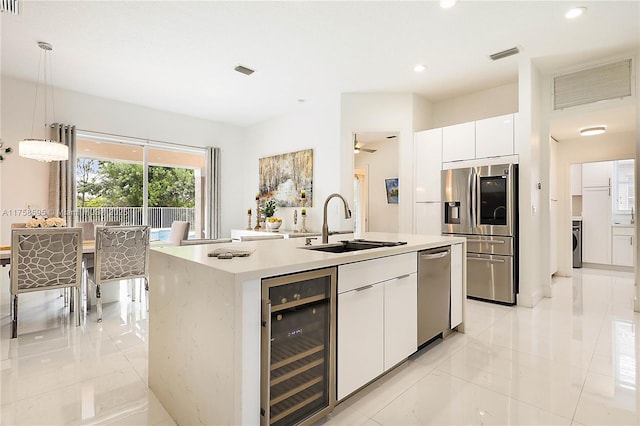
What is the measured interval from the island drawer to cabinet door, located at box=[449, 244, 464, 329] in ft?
2.25

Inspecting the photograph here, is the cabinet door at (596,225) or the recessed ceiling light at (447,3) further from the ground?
the recessed ceiling light at (447,3)

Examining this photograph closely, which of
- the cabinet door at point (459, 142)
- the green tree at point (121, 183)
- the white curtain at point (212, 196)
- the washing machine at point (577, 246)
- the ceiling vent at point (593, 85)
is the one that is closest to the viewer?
the ceiling vent at point (593, 85)

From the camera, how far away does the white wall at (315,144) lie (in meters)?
5.07

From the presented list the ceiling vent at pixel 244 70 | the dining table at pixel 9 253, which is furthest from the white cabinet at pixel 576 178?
the dining table at pixel 9 253

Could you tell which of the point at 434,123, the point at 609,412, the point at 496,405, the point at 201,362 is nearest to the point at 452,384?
the point at 496,405

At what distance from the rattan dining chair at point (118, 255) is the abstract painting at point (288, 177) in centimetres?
266

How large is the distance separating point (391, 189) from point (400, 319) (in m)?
4.64

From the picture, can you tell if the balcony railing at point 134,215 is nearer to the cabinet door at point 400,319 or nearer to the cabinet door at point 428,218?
the cabinet door at point 428,218

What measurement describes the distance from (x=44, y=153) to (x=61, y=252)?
4.67 ft

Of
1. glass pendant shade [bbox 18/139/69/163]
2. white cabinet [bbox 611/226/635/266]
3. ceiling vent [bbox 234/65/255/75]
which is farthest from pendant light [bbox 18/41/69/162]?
white cabinet [bbox 611/226/635/266]

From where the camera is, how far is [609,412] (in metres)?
1.70

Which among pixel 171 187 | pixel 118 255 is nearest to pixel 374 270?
pixel 118 255

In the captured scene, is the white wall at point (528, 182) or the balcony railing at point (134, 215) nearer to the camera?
the white wall at point (528, 182)

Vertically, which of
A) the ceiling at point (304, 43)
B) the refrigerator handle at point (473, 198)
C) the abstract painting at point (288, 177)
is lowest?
the refrigerator handle at point (473, 198)
